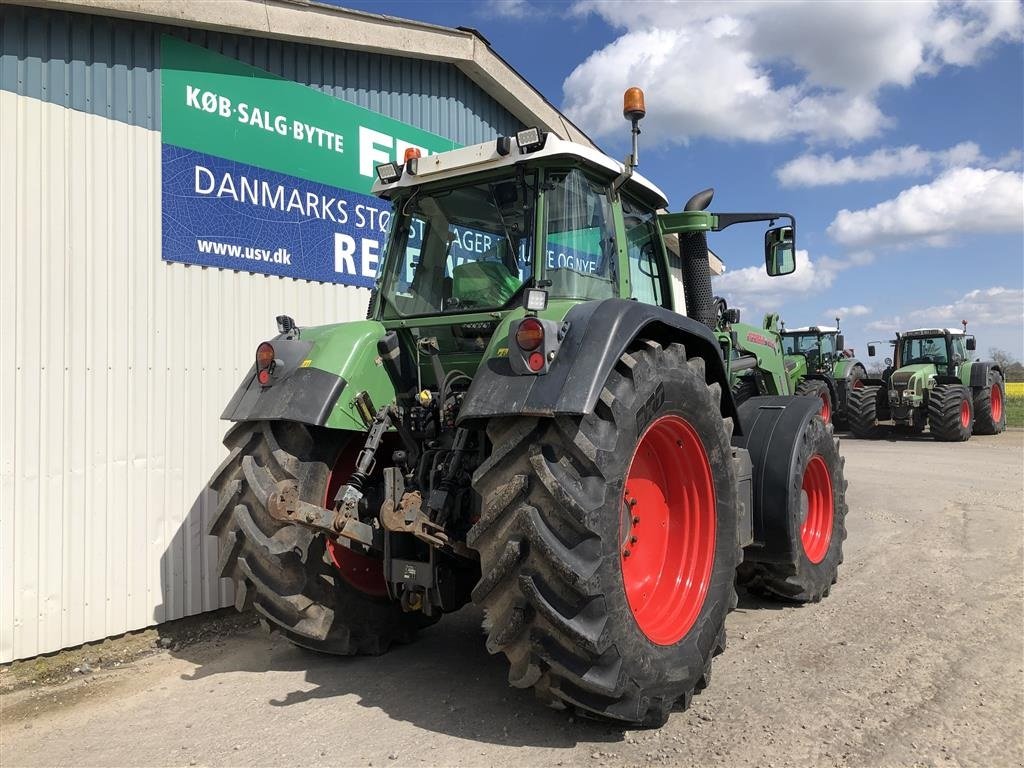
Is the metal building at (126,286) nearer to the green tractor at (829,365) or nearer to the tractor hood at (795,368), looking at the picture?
the tractor hood at (795,368)

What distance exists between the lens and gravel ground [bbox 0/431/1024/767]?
3.10 meters

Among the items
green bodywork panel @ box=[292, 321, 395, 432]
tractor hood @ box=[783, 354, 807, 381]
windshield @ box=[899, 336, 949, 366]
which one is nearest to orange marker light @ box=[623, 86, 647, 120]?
green bodywork panel @ box=[292, 321, 395, 432]

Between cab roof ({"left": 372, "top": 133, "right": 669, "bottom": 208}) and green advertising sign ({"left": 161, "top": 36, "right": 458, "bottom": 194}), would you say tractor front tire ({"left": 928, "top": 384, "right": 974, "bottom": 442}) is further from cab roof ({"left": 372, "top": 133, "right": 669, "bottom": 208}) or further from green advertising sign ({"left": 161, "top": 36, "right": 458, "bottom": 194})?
cab roof ({"left": 372, "top": 133, "right": 669, "bottom": 208})

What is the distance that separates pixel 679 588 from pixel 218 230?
3.86 metres

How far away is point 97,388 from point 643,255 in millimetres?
3451

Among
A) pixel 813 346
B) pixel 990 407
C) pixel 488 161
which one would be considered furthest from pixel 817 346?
pixel 488 161

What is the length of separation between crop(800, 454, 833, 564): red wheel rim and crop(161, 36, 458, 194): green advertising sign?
170 inches

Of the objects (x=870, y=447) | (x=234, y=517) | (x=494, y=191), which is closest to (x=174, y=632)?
(x=234, y=517)

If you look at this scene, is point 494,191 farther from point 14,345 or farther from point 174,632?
point 174,632

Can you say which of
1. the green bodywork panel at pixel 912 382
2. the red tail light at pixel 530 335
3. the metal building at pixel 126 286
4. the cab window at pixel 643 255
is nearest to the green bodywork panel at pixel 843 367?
the green bodywork panel at pixel 912 382

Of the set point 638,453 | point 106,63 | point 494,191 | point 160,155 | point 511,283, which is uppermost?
point 106,63

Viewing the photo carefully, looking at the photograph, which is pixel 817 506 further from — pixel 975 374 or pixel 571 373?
pixel 975 374

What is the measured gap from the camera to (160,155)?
16.2 ft

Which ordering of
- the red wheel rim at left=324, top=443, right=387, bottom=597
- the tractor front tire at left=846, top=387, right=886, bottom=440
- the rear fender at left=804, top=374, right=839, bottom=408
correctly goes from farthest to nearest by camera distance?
the rear fender at left=804, top=374, right=839, bottom=408 < the tractor front tire at left=846, top=387, right=886, bottom=440 < the red wheel rim at left=324, top=443, right=387, bottom=597
